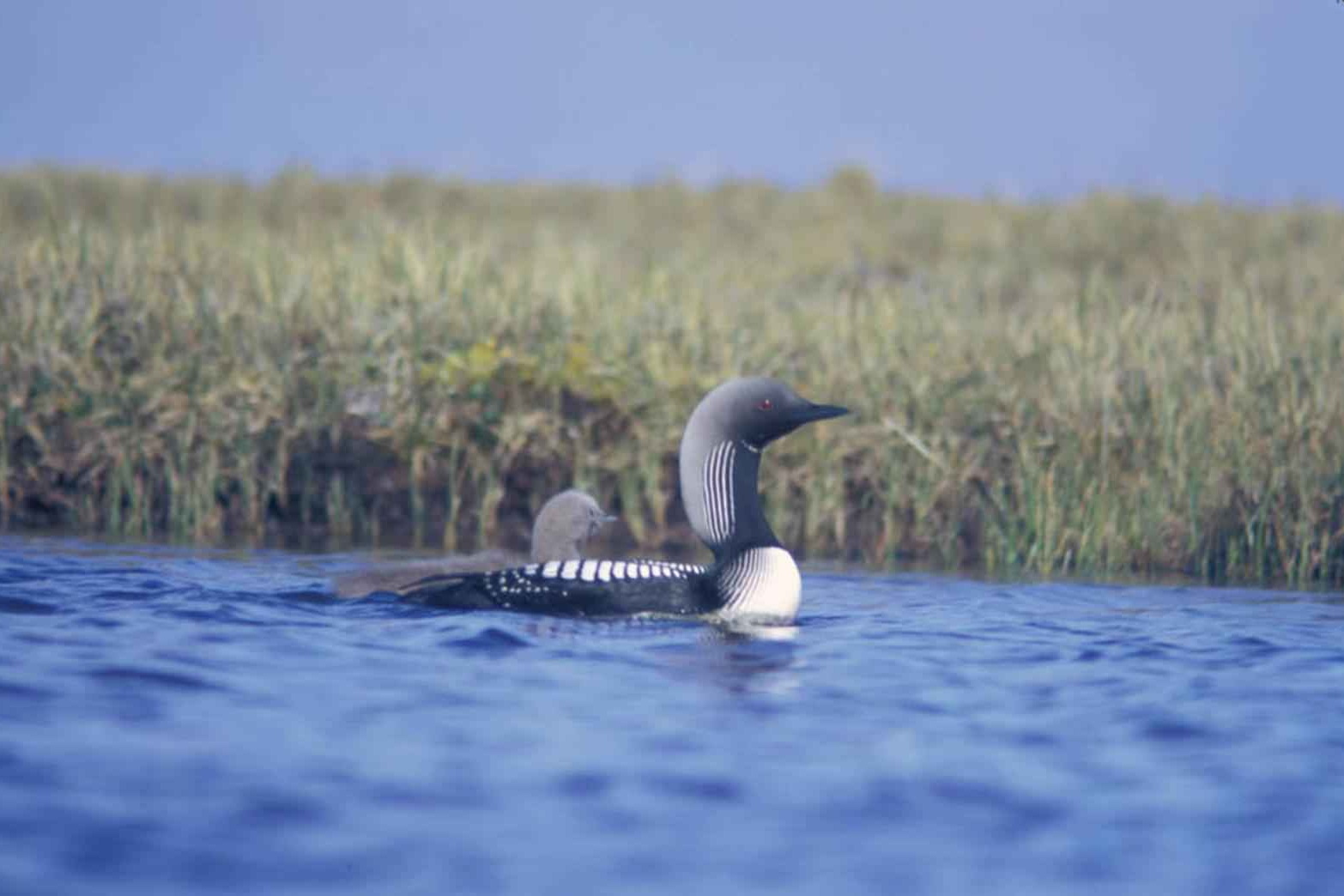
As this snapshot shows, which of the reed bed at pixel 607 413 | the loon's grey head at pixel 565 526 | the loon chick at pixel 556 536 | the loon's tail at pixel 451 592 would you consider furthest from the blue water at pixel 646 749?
the reed bed at pixel 607 413

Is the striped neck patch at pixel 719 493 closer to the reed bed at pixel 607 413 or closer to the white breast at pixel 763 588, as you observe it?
the white breast at pixel 763 588

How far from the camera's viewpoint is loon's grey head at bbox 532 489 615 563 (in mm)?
6637

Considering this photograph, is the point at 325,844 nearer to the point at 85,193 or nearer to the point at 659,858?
the point at 659,858

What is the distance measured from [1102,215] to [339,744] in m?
14.4

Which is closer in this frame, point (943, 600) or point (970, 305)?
point (943, 600)

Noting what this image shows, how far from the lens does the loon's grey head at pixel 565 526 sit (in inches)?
261

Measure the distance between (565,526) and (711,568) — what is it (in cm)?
90

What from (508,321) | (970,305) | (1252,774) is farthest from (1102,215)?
(1252,774)

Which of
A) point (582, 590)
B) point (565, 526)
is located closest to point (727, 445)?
point (582, 590)

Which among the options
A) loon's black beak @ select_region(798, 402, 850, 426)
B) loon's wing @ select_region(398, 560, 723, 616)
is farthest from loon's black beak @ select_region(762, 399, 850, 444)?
loon's wing @ select_region(398, 560, 723, 616)

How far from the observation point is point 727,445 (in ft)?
19.7

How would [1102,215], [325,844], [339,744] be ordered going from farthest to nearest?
[1102,215] < [339,744] < [325,844]

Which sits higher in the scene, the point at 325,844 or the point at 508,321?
the point at 508,321

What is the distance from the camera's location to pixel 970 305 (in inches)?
423
